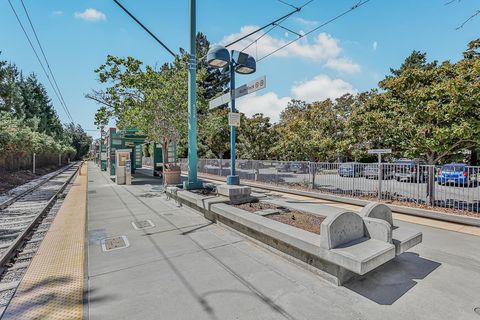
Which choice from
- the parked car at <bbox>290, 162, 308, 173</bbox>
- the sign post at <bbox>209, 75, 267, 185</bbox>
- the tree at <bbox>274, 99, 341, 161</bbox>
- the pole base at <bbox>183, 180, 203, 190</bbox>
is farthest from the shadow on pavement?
the tree at <bbox>274, 99, 341, 161</bbox>

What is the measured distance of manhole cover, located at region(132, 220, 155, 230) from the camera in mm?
6109

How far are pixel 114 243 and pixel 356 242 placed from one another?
4.43 m

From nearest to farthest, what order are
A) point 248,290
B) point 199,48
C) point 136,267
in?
point 248,290 → point 136,267 → point 199,48

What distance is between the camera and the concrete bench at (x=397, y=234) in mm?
3695

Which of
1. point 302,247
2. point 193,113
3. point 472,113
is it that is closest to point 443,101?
point 472,113

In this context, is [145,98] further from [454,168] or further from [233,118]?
[454,168]

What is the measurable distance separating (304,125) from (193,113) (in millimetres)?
6331

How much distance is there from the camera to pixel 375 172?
9.04 meters

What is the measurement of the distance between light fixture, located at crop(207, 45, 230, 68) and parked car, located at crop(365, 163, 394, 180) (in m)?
6.23

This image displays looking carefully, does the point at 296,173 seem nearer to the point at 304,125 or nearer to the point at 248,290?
the point at 304,125

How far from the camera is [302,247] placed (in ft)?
11.8

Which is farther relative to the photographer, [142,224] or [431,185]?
[431,185]

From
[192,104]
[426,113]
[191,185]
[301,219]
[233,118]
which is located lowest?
[301,219]

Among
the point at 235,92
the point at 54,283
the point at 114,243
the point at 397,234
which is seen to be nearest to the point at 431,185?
the point at 397,234
